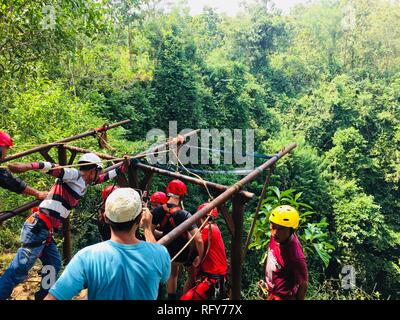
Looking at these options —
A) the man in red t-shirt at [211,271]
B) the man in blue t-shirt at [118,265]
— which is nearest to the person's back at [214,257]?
the man in red t-shirt at [211,271]

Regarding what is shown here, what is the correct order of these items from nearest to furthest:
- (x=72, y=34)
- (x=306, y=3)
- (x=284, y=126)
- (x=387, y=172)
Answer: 1. (x=72, y=34)
2. (x=387, y=172)
3. (x=284, y=126)
4. (x=306, y=3)

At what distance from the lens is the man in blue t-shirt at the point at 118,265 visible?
185 centimetres

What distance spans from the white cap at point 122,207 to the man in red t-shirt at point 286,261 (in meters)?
1.86

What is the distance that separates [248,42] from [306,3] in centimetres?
1956

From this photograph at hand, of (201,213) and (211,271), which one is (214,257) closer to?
(211,271)

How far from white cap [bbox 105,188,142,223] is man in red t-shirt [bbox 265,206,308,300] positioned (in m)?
1.86

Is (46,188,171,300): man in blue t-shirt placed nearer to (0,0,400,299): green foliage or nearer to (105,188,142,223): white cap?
(105,188,142,223): white cap

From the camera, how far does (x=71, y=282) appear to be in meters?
1.82

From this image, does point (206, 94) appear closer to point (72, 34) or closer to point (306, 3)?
point (72, 34)

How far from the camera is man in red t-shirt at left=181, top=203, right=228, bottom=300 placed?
3.97 metres

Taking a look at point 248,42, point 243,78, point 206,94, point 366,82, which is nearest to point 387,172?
point 366,82

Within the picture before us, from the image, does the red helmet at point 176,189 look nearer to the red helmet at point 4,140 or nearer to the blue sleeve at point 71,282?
the red helmet at point 4,140

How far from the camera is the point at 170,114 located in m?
19.3

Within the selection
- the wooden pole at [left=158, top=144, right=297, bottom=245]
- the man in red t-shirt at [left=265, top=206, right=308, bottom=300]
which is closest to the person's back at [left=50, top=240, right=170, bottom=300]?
the wooden pole at [left=158, top=144, right=297, bottom=245]
